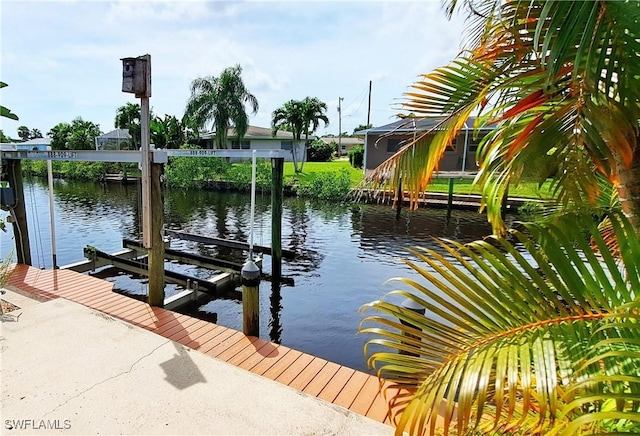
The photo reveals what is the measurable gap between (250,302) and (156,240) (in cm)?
153

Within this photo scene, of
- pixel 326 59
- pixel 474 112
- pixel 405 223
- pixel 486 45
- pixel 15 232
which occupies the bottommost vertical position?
pixel 405 223

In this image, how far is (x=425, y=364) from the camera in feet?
4.80

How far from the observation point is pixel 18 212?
634cm

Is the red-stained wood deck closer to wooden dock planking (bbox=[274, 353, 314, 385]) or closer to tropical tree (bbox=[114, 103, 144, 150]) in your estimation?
wooden dock planking (bbox=[274, 353, 314, 385])

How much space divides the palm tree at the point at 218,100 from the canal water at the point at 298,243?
27.2 feet

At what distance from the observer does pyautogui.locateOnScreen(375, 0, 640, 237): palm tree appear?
51.4 inches

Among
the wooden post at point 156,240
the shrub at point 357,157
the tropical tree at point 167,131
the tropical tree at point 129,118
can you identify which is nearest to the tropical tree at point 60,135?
the tropical tree at point 129,118

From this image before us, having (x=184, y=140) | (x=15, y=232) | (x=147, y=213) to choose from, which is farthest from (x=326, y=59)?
(x=184, y=140)

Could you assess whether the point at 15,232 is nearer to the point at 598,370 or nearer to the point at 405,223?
the point at 598,370

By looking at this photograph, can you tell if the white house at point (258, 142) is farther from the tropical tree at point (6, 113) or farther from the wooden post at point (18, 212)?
the tropical tree at point (6, 113)

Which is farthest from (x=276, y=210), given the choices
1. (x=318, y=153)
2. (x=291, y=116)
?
(x=318, y=153)

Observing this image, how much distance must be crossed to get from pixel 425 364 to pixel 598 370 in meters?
0.55

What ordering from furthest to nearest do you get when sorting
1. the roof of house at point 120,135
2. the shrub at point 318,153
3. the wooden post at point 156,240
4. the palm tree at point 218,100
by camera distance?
the shrub at point 318,153 < the roof of house at point 120,135 < the palm tree at point 218,100 < the wooden post at point 156,240

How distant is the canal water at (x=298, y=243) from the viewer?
6.68 metres
